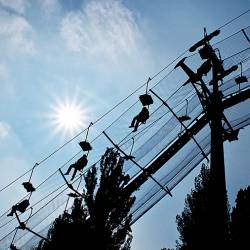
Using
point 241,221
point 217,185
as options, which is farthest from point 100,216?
point 241,221

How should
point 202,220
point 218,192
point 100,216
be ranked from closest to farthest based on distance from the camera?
point 218,192 < point 100,216 < point 202,220

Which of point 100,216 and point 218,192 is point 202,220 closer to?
point 100,216

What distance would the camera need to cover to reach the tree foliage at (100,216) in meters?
9.05

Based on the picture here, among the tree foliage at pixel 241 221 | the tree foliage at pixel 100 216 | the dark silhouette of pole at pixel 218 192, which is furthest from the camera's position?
the tree foliage at pixel 241 221

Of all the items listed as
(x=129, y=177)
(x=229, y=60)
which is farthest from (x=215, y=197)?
(x=129, y=177)

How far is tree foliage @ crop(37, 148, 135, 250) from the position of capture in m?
9.05

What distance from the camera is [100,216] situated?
30.6 feet

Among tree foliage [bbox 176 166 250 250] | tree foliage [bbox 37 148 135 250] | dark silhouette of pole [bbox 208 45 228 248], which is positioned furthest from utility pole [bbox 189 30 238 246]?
tree foliage [bbox 176 166 250 250]

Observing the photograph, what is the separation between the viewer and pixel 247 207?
54.3 ft

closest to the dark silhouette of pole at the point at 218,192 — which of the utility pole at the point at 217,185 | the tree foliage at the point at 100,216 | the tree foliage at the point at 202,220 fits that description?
the utility pole at the point at 217,185

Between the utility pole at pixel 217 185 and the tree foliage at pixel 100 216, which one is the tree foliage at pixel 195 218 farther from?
the utility pole at pixel 217 185

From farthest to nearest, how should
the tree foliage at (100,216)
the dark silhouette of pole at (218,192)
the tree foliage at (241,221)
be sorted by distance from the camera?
the tree foliage at (241,221) → the tree foliage at (100,216) → the dark silhouette of pole at (218,192)

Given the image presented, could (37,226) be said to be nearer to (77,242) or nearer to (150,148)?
(77,242)

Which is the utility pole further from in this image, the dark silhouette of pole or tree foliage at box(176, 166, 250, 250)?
tree foliage at box(176, 166, 250, 250)
